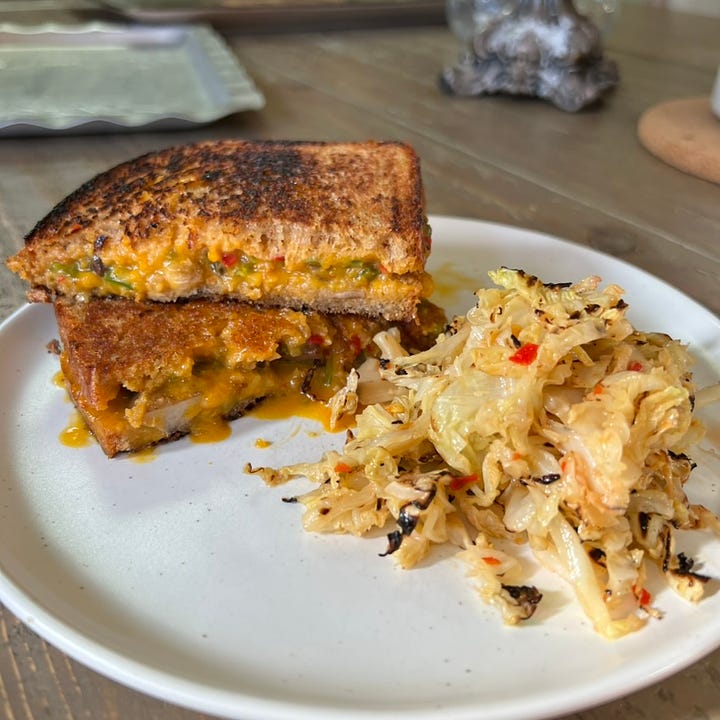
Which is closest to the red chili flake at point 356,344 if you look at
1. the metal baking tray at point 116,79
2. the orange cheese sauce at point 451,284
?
the orange cheese sauce at point 451,284

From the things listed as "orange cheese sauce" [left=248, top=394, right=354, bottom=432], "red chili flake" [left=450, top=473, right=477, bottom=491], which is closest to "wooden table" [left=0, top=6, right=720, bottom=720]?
"red chili flake" [left=450, top=473, right=477, bottom=491]

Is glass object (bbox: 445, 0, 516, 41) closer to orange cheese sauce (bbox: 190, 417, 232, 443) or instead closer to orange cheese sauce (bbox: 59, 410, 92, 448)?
orange cheese sauce (bbox: 190, 417, 232, 443)

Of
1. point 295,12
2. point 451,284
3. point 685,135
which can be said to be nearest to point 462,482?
point 451,284

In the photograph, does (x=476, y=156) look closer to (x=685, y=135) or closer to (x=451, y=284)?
(x=685, y=135)

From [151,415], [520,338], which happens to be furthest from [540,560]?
[151,415]

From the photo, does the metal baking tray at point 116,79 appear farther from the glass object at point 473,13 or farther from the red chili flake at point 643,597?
the red chili flake at point 643,597

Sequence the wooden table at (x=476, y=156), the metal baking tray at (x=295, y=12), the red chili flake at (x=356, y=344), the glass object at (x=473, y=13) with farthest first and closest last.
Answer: the metal baking tray at (x=295, y=12) → the glass object at (x=473, y=13) → the red chili flake at (x=356, y=344) → the wooden table at (x=476, y=156)

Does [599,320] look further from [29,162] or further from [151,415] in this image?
[29,162]
